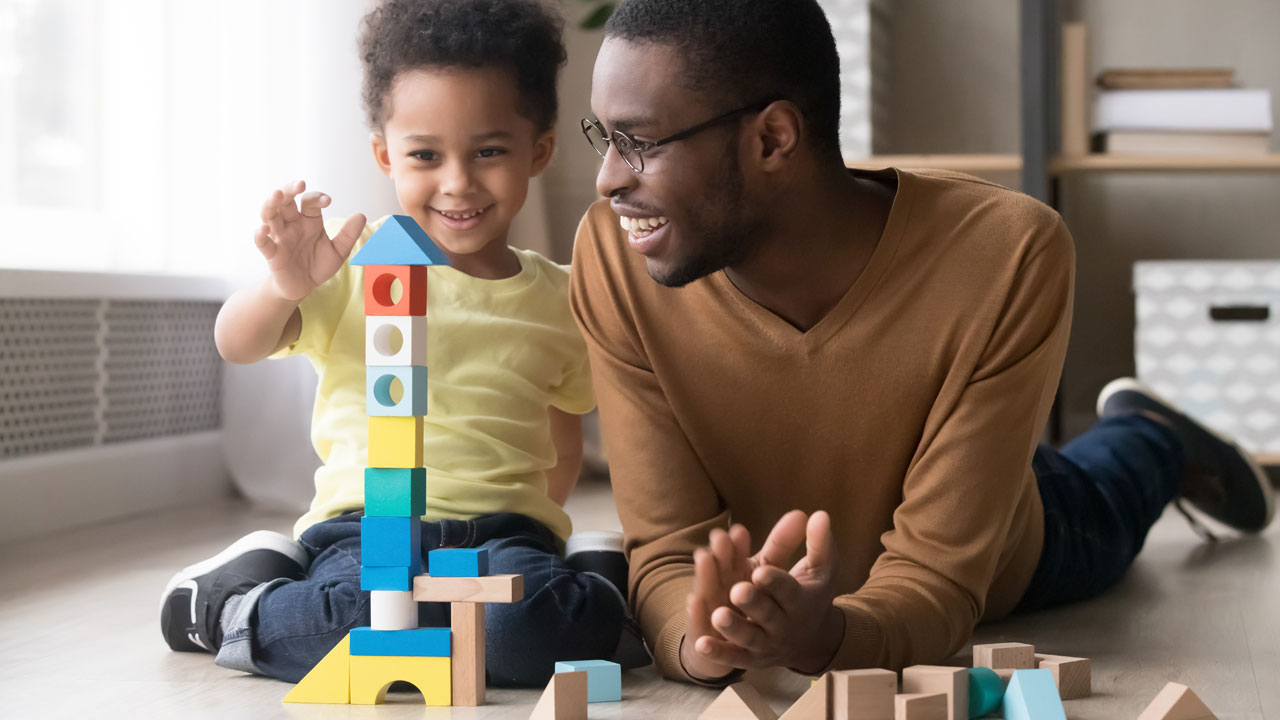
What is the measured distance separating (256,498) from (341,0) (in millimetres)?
934

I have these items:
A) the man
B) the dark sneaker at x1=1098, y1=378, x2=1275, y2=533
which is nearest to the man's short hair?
the man

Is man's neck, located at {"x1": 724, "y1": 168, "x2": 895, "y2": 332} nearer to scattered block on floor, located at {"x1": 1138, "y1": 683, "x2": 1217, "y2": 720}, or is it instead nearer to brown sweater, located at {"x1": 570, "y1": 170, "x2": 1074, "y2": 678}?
brown sweater, located at {"x1": 570, "y1": 170, "x2": 1074, "y2": 678}

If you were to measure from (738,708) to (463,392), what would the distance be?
0.52m

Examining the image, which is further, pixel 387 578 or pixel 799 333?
pixel 799 333

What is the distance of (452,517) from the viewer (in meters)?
1.30

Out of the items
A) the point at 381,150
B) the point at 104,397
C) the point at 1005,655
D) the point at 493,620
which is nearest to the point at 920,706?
the point at 1005,655

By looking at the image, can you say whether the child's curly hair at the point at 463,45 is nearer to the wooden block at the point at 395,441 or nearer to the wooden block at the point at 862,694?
the wooden block at the point at 395,441

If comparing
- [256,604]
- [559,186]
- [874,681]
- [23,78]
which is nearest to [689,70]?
[874,681]

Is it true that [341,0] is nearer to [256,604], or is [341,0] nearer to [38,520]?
[38,520]

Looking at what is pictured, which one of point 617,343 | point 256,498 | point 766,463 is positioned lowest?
point 256,498

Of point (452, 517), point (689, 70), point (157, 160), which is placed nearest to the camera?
point (689, 70)

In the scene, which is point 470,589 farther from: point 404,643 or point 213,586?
point 213,586

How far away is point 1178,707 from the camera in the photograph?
3.10 ft

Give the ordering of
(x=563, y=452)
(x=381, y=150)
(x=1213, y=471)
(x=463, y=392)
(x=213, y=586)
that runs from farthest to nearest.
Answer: (x=1213, y=471)
(x=563, y=452)
(x=381, y=150)
(x=463, y=392)
(x=213, y=586)
